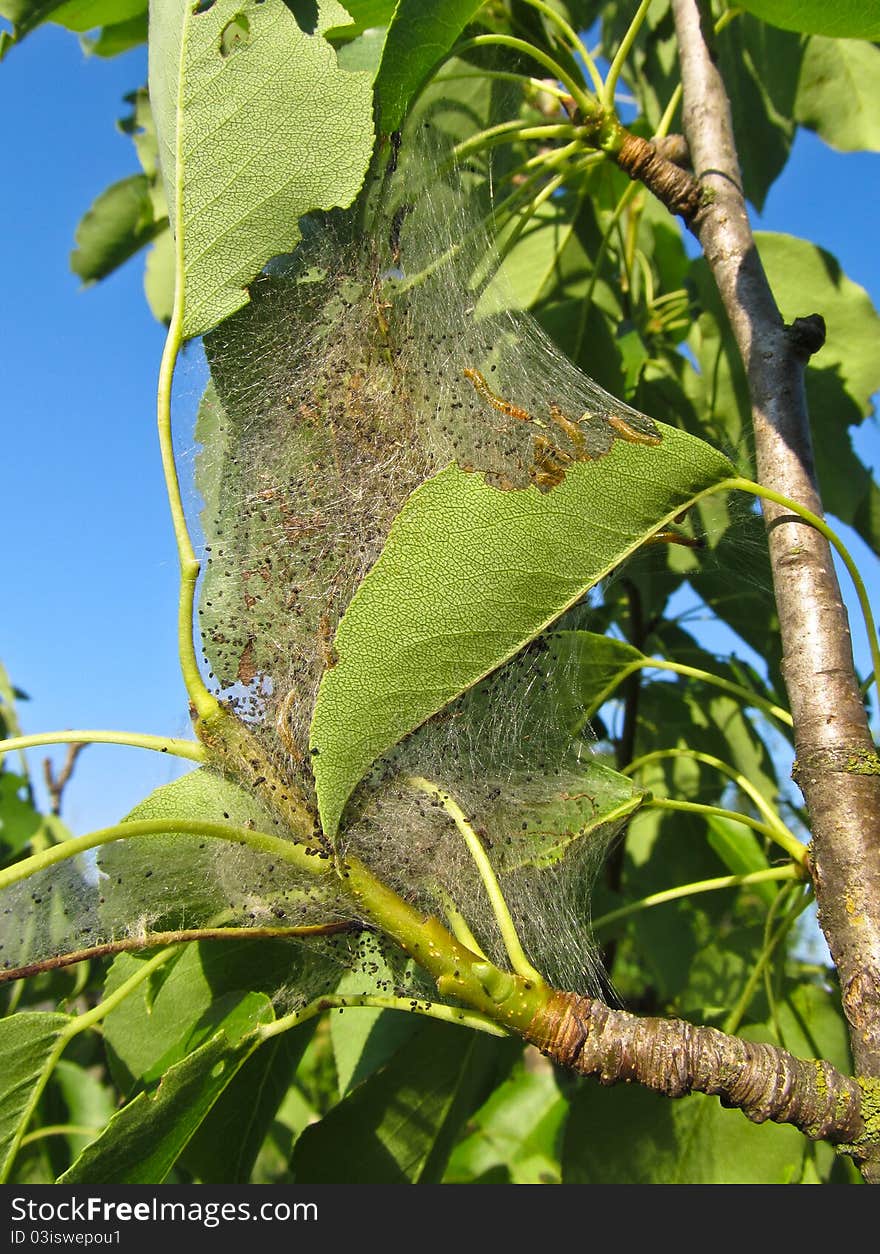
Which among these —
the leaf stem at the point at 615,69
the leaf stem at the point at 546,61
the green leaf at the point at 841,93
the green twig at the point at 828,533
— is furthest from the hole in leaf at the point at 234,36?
the green leaf at the point at 841,93

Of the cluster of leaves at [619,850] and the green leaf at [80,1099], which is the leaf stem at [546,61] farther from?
the green leaf at [80,1099]

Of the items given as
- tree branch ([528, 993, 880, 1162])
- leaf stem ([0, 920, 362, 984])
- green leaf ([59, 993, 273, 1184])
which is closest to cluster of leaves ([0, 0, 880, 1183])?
green leaf ([59, 993, 273, 1184])

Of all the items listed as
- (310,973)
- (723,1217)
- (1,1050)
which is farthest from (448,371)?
(723,1217)

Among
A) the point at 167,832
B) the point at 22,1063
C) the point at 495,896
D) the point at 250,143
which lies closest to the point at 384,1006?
the point at 495,896

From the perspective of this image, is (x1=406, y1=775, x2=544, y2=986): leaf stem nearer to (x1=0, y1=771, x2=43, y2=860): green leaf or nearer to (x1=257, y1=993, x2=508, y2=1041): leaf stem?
(x1=257, y1=993, x2=508, y2=1041): leaf stem

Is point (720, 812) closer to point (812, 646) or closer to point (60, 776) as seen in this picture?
point (812, 646)
